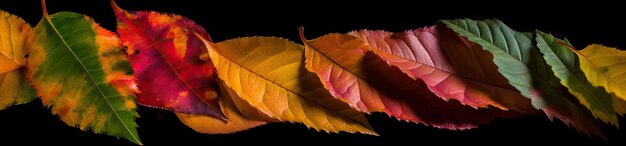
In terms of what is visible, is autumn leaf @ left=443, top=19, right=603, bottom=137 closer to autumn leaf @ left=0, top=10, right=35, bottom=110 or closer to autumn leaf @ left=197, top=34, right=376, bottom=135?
autumn leaf @ left=197, top=34, right=376, bottom=135

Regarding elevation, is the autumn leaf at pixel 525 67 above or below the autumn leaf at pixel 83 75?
above

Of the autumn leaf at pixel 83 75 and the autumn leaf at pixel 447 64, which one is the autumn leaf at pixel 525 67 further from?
the autumn leaf at pixel 83 75

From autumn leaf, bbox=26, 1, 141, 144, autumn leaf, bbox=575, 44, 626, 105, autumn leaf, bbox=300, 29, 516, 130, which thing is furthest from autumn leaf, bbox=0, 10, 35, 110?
autumn leaf, bbox=575, 44, 626, 105

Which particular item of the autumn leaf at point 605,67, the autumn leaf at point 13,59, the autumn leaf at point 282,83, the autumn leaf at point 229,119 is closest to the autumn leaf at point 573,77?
the autumn leaf at point 605,67

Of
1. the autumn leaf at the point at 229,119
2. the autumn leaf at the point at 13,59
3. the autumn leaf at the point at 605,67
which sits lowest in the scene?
the autumn leaf at the point at 229,119

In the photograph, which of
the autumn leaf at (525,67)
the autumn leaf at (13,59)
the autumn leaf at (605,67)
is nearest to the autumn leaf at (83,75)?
the autumn leaf at (13,59)

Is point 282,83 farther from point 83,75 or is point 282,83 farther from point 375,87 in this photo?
point 83,75
